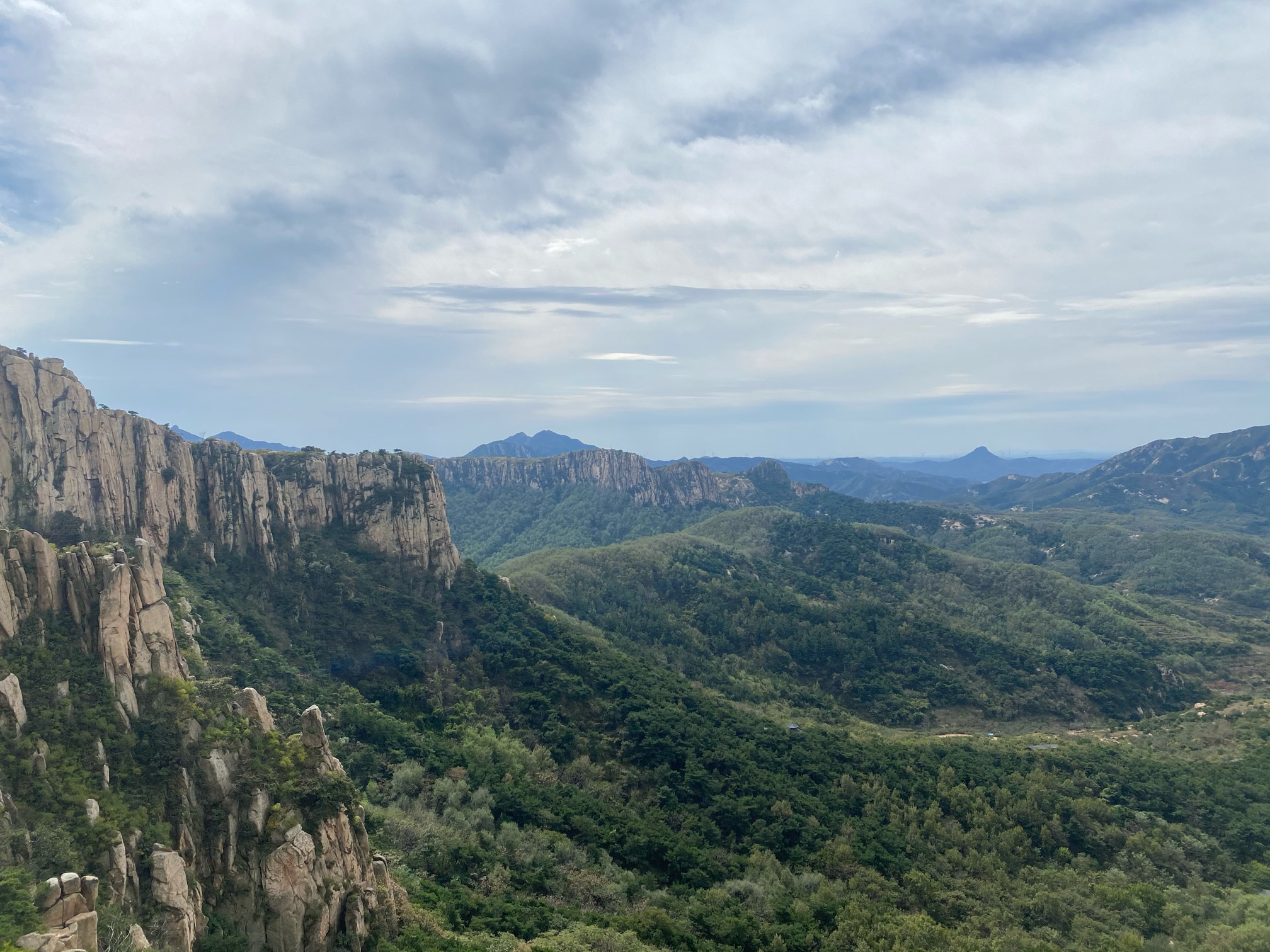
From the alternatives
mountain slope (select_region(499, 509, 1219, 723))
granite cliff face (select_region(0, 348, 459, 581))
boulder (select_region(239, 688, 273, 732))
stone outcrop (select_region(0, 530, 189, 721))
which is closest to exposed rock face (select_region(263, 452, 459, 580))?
granite cliff face (select_region(0, 348, 459, 581))

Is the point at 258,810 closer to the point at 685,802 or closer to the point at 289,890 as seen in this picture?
the point at 289,890

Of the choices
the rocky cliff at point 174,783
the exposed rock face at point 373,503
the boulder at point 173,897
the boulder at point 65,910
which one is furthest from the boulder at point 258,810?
the exposed rock face at point 373,503

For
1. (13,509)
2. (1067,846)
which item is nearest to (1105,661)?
(1067,846)

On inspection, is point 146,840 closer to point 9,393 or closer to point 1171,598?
point 9,393

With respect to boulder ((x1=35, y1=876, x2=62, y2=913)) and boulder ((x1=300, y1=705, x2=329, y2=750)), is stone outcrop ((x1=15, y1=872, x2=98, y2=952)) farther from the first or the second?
boulder ((x1=300, y1=705, x2=329, y2=750))

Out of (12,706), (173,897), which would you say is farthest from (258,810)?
(12,706)

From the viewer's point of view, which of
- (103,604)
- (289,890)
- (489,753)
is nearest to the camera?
(289,890)

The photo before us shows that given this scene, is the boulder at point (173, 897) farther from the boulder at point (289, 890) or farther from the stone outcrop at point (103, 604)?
the stone outcrop at point (103, 604)
